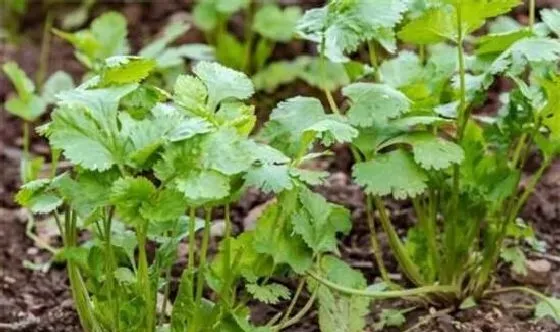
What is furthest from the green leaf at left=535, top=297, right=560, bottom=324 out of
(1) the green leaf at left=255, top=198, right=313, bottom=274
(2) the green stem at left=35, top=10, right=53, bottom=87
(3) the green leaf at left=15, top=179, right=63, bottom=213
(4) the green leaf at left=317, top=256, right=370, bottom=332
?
(2) the green stem at left=35, top=10, right=53, bottom=87

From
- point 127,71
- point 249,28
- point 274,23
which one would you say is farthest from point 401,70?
point 249,28

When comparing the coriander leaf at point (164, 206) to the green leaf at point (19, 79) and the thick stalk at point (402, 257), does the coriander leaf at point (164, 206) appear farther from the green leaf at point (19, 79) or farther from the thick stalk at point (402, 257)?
the green leaf at point (19, 79)

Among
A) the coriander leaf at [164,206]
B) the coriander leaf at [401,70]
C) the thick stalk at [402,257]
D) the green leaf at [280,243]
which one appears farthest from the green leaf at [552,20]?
the coriander leaf at [164,206]

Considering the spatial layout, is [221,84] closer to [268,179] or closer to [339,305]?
[268,179]

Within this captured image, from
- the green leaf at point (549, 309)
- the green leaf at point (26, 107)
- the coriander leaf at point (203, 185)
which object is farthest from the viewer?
the green leaf at point (26, 107)

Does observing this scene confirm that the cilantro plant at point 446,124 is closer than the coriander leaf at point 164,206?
No

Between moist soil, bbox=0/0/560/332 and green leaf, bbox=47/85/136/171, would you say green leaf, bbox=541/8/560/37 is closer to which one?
moist soil, bbox=0/0/560/332
